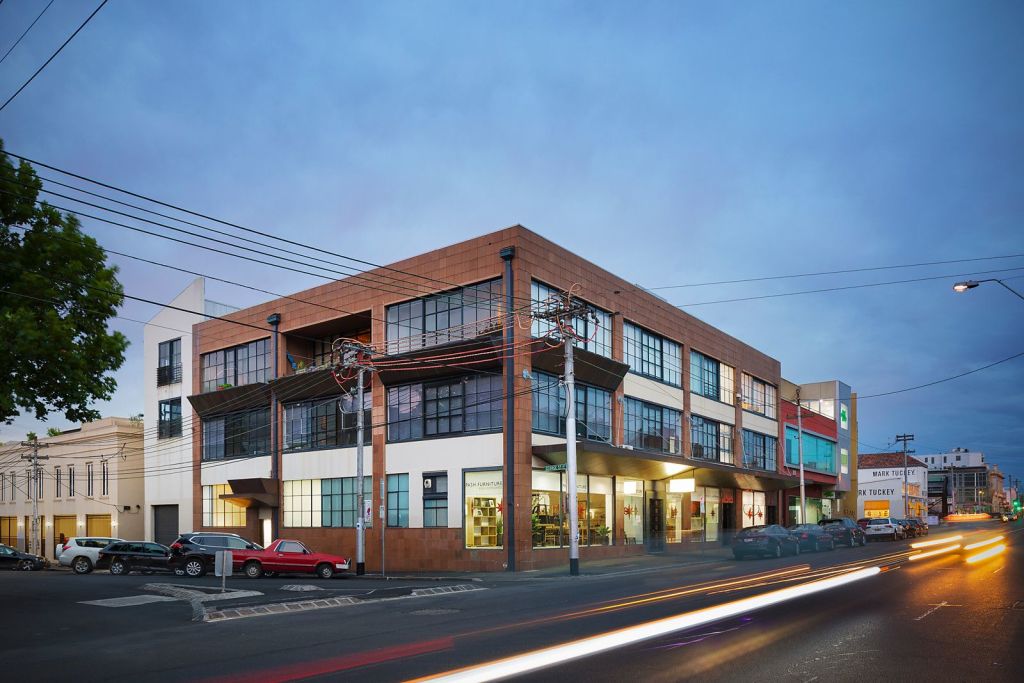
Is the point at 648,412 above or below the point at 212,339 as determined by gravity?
below

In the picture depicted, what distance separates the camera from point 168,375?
49.1m

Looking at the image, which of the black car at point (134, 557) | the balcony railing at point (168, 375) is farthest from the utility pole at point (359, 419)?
the balcony railing at point (168, 375)

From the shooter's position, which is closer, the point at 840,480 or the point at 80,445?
the point at 80,445

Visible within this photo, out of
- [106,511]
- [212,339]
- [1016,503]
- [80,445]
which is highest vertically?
[212,339]

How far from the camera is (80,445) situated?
55.8 metres

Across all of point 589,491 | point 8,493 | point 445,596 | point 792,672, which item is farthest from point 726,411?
point 8,493

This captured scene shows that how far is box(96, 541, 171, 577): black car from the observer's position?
33031 millimetres

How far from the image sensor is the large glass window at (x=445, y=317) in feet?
106

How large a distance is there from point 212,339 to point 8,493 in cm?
2934

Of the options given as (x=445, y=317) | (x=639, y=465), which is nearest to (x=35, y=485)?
(x=445, y=317)

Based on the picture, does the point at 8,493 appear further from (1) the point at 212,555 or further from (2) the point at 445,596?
(2) the point at 445,596

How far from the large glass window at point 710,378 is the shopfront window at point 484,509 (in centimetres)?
1717

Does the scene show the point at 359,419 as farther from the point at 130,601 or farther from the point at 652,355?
the point at 652,355

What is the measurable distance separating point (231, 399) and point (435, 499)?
51.7 feet
